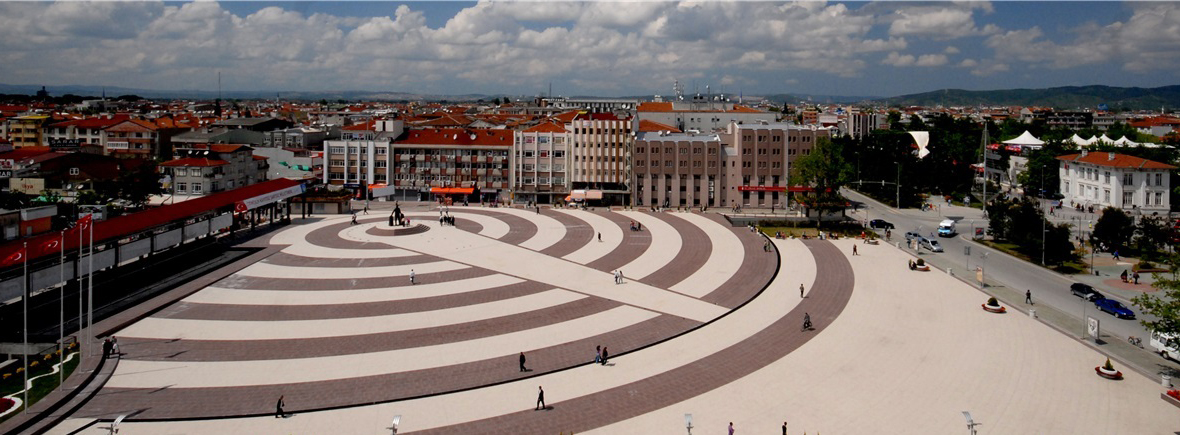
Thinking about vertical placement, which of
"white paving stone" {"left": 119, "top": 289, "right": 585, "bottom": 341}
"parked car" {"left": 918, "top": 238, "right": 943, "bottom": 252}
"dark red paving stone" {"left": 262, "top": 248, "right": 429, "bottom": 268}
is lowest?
"white paving stone" {"left": 119, "top": 289, "right": 585, "bottom": 341}

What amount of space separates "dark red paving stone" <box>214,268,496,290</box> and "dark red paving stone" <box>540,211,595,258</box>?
333 inches

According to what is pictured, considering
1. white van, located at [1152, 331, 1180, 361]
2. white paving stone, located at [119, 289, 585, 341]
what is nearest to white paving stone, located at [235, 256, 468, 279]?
white paving stone, located at [119, 289, 585, 341]

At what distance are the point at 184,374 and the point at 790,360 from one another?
2467 centimetres

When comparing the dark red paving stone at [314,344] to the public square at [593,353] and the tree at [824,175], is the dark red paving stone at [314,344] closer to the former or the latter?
the public square at [593,353]

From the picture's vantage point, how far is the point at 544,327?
116 feet

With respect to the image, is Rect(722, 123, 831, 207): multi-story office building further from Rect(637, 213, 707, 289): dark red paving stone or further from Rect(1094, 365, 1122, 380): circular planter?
Rect(1094, 365, 1122, 380): circular planter

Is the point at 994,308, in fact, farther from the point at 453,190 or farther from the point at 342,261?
the point at 453,190

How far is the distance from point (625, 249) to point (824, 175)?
24.5 metres

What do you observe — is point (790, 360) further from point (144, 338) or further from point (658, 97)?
point (658, 97)

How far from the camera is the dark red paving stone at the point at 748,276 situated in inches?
1610

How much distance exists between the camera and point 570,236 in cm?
5859

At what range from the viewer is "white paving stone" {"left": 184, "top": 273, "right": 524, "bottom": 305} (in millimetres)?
38844

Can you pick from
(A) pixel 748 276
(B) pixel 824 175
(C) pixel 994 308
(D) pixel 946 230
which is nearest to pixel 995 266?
(D) pixel 946 230

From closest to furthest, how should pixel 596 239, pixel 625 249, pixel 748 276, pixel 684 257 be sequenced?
1. pixel 748 276
2. pixel 684 257
3. pixel 625 249
4. pixel 596 239
